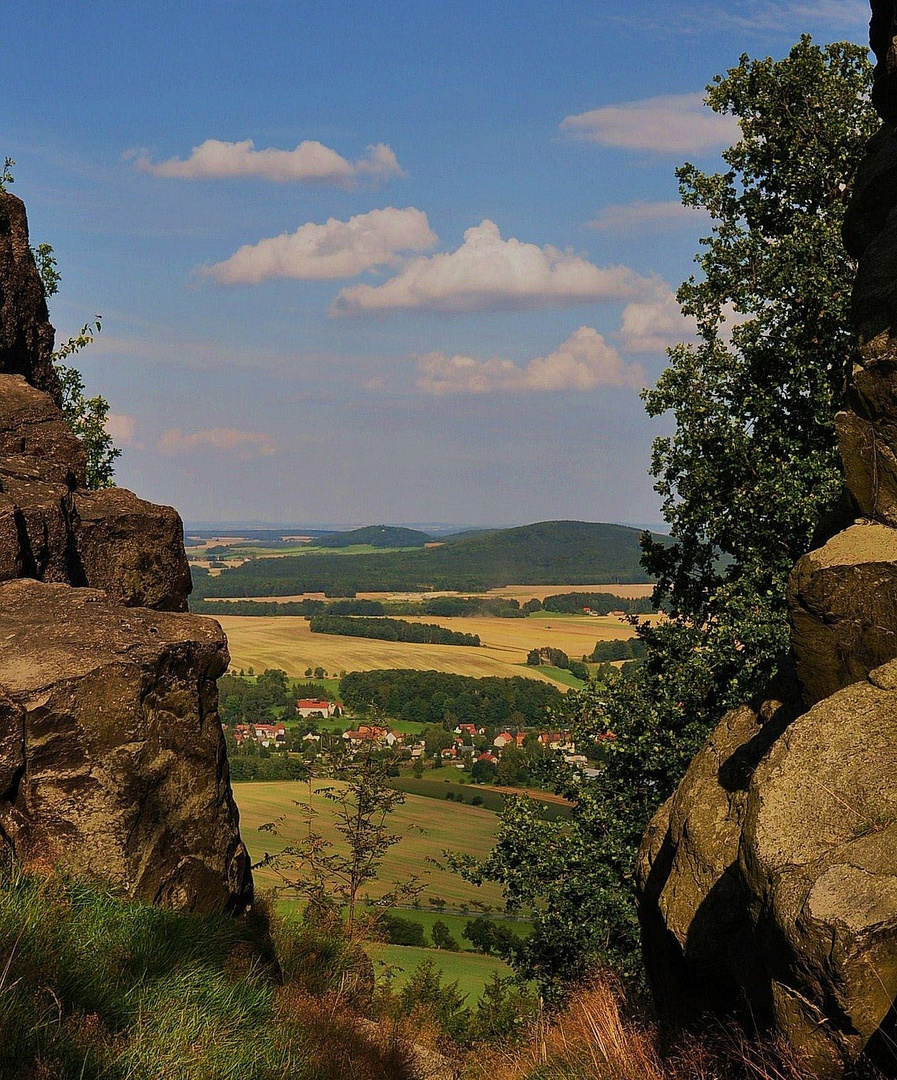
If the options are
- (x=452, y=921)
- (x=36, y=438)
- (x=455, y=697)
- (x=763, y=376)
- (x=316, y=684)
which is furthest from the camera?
(x=316, y=684)

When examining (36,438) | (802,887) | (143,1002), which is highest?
(36,438)

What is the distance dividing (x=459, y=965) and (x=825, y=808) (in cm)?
4620

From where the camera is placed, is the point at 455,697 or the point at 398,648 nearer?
the point at 455,697

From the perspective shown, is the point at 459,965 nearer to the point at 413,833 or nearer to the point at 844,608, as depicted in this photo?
the point at 413,833

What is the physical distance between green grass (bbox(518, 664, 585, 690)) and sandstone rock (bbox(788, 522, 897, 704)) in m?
116

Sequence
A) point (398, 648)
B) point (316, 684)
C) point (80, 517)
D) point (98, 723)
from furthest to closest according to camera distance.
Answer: point (398, 648)
point (316, 684)
point (80, 517)
point (98, 723)

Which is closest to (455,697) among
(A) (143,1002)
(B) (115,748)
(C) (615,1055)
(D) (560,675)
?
(D) (560,675)

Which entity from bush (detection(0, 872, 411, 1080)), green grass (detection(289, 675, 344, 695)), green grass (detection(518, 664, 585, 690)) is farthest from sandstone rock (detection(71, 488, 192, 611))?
green grass (detection(518, 664, 585, 690))

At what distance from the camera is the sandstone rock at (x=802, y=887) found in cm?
625

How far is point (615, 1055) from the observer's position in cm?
989

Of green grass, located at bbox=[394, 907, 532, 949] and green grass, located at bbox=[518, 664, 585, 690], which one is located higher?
green grass, located at bbox=[518, 664, 585, 690]

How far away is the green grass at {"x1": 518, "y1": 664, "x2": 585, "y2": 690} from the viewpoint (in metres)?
126

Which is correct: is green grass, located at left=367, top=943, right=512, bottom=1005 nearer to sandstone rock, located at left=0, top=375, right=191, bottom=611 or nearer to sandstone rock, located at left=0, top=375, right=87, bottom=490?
sandstone rock, located at left=0, top=375, right=191, bottom=611

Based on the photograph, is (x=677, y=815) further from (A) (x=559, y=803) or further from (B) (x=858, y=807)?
(A) (x=559, y=803)
